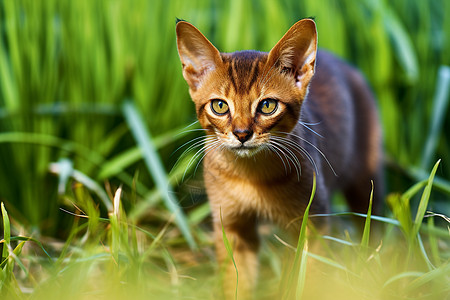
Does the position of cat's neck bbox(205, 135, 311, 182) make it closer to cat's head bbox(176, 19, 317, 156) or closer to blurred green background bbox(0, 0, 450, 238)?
cat's head bbox(176, 19, 317, 156)

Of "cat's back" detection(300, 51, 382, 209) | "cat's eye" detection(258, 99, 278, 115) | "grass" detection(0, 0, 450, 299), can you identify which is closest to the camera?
"cat's eye" detection(258, 99, 278, 115)

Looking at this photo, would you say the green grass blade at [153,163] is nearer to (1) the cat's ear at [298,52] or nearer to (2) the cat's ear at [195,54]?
(2) the cat's ear at [195,54]

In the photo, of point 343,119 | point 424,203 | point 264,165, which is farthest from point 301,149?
point 343,119

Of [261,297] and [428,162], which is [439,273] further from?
[428,162]

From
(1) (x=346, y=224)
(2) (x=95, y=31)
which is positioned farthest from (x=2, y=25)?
(1) (x=346, y=224)

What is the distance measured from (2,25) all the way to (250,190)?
1601mm

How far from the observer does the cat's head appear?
1613 millimetres

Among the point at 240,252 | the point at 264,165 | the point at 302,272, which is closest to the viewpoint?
the point at 302,272

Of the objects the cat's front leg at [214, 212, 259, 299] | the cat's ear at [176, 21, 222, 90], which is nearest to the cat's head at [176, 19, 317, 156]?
the cat's ear at [176, 21, 222, 90]

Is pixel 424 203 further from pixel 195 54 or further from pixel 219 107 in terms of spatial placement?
pixel 195 54

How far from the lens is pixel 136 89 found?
8.94ft

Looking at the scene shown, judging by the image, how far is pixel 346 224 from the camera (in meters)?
2.85

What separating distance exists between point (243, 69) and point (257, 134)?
234 millimetres

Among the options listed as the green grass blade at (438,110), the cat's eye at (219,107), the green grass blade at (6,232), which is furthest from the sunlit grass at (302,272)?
the green grass blade at (438,110)
